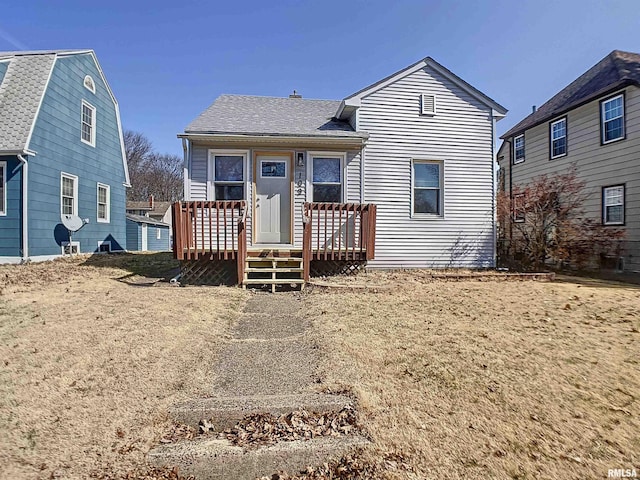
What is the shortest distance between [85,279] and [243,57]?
33.2 ft

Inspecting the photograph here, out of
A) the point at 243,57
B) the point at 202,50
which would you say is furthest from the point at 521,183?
the point at 202,50

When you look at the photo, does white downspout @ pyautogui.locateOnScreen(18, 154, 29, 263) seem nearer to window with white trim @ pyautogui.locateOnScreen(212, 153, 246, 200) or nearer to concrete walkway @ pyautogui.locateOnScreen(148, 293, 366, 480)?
window with white trim @ pyautogui.locateOnScreen(212, 153, 246, 200)

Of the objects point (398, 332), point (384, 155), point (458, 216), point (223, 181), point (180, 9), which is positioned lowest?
point (398, 332)

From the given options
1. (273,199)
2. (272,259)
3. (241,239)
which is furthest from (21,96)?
(272,259)

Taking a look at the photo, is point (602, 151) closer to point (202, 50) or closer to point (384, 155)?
point (384, 155)

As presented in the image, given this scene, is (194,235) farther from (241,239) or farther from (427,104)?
(427,104)

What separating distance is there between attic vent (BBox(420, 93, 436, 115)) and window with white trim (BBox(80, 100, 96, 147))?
469 inches

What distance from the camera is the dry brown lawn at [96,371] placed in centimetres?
187

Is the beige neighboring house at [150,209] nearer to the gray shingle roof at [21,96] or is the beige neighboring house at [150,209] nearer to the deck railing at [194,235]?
the gray shingle roof at [21,96]

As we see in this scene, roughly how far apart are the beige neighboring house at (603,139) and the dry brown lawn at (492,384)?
6.63 metres

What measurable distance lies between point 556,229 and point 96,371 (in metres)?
11.0

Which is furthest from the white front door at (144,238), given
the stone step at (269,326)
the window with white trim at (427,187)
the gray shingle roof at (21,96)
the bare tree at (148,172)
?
the bare tree at (148,172)

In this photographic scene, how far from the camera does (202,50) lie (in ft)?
39.0

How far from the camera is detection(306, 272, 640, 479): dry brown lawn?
6.00 feet
